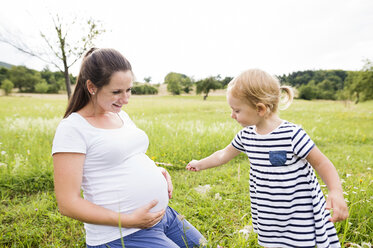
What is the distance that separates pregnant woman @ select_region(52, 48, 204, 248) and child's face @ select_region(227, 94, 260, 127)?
802 millimetres

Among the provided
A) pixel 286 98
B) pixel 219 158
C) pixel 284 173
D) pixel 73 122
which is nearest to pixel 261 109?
pixel 286 98

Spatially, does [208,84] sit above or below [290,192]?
above

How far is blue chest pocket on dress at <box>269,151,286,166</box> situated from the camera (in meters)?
1.54

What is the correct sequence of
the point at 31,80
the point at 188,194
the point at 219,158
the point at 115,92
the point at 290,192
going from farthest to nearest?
the point at 31,80
the point at 188,194
the point at 219,158
the point at 115,92
the point at 290,192

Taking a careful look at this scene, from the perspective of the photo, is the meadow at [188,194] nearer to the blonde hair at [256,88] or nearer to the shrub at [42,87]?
the blonde hair at [256,88]

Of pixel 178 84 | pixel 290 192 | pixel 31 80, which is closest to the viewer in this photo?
pixel 290 192

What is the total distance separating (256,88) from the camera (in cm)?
154

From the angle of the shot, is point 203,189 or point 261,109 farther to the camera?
point 203,189

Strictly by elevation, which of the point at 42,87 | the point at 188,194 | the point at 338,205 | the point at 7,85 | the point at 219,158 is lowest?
the point at 188,194

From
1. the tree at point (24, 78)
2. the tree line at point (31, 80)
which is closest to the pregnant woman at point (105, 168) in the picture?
the tree line at point (31, 80)

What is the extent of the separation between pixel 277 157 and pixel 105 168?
1219 mm

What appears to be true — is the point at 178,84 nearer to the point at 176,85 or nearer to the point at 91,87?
the point at 176,85

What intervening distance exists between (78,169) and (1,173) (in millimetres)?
3034

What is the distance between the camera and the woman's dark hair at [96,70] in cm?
160
